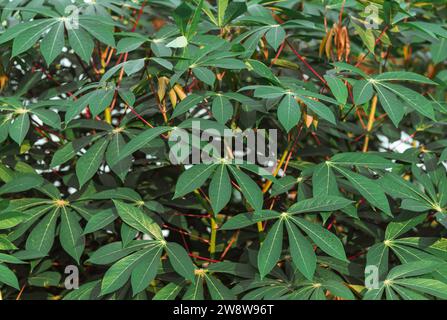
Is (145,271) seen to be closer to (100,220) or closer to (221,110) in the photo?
(100,220)

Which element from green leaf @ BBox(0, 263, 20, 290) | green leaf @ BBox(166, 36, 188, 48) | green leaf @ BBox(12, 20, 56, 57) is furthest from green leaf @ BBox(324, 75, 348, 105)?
green leaf @ BBox(0, 263, 20, 290)

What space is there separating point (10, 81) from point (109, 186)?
0.59 meters

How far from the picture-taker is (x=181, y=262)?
145cm

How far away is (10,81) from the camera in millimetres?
2072

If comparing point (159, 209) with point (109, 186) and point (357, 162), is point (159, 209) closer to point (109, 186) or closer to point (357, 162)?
Result: point (109, 186)

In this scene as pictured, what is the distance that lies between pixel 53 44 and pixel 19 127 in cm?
21

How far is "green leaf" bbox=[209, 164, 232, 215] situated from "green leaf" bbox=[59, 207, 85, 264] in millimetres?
374

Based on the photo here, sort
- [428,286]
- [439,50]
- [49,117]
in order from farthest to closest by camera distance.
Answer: [439,50], [49,117], [428,286]

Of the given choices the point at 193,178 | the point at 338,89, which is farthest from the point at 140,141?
the point at 338,89

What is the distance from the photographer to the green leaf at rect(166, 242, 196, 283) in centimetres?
143

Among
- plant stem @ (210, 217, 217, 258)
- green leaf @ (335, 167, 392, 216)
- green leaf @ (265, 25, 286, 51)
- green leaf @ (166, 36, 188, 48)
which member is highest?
green leaf @ (166, 36, 188, 48)

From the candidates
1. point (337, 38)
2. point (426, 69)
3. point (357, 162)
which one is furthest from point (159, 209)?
point (426, 69)

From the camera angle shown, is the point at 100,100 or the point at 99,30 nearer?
the point at 100,100

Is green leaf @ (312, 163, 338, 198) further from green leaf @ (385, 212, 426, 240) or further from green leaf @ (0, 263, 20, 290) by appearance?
green leaf @ (0, 263, 20, 290)
